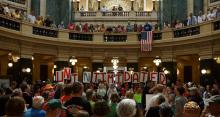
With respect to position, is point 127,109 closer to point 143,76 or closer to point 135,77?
point 143,76

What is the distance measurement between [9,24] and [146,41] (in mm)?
10346

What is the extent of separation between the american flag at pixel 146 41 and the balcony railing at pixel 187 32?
198 centimetres

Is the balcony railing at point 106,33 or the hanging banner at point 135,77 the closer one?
the hanging banner at point 135,77

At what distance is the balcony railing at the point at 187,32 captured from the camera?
2700 centimetres

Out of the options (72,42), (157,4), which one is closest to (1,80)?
(72,42)

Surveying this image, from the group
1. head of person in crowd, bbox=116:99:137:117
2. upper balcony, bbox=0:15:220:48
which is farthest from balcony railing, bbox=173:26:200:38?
head of person in crowd, bbox=116:99:137:117

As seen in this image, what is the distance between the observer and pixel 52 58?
106 feet

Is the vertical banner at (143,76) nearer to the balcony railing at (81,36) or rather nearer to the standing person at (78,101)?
the standing person at (78,101)

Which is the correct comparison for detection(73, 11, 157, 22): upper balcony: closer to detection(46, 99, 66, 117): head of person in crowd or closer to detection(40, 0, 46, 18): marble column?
detection(40, 0, 46, 18): marble column

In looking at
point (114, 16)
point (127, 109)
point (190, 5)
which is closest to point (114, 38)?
point (114, 16)

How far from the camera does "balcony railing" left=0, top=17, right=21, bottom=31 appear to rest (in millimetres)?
23453

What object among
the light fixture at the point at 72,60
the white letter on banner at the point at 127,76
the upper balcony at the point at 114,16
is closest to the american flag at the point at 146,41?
the light fixture at the point at 72,60

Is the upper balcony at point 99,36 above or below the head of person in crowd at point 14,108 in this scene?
above

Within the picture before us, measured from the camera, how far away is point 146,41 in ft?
99.1
